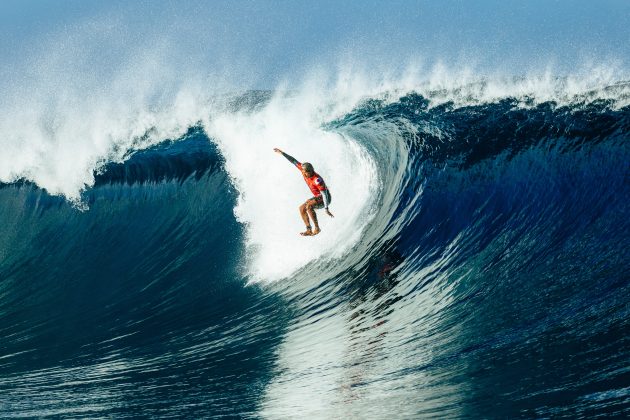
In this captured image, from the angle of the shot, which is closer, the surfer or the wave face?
the wave face

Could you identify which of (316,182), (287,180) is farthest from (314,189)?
(287,180)

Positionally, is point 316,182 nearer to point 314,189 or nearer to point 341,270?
point 314,189

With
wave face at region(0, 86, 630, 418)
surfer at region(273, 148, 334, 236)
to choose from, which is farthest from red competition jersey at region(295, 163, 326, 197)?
wave face at region(0, 86, 630, 418)

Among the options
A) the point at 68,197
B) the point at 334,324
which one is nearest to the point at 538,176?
the point at 334,324

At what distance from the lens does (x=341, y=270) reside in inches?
337

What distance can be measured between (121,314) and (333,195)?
339 cm

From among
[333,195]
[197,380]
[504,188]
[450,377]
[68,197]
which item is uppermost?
[68,197]

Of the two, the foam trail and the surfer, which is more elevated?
the foam trail

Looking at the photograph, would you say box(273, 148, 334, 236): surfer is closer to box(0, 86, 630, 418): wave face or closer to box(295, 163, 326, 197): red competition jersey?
box(295, 163, 326, 197): red competition jersey

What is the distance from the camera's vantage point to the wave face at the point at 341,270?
17.3 feet

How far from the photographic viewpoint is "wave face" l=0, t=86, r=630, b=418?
5.28 meters

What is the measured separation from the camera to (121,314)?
873 cm

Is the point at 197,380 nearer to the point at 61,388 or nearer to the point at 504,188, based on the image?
the point at 61,388

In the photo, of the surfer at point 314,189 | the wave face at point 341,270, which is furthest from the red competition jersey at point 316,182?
the wave face at point 341,270
